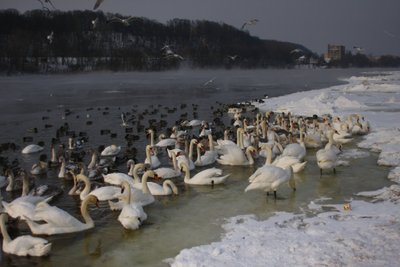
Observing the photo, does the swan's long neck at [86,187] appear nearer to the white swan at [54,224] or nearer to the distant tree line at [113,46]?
the white swan at [54,224]

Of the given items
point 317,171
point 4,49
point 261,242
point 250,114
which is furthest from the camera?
point 4,49

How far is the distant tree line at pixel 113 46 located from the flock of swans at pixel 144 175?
54.5 meters

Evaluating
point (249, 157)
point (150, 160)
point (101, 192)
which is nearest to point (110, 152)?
point (150, 160)

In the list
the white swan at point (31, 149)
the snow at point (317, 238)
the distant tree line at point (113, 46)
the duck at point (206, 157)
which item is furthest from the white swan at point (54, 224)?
the distant tree line at point (113, 46)

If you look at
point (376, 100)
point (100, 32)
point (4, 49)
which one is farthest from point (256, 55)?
point (376, 100)

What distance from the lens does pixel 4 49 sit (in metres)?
83.4

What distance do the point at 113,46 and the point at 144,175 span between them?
334 ft

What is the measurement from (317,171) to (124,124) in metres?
11.6

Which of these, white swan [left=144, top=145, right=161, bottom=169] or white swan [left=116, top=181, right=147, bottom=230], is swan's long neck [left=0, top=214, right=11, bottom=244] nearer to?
white swan [left=116, top=181, right=147, bottom=230]

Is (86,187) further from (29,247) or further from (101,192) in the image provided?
(29,247)

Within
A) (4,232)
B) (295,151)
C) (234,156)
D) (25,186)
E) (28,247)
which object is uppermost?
(295,151)

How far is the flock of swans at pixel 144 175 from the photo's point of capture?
28.5 feet

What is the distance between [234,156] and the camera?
14.1 m

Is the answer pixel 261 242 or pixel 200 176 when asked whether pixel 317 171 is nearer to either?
pixel 200 176
